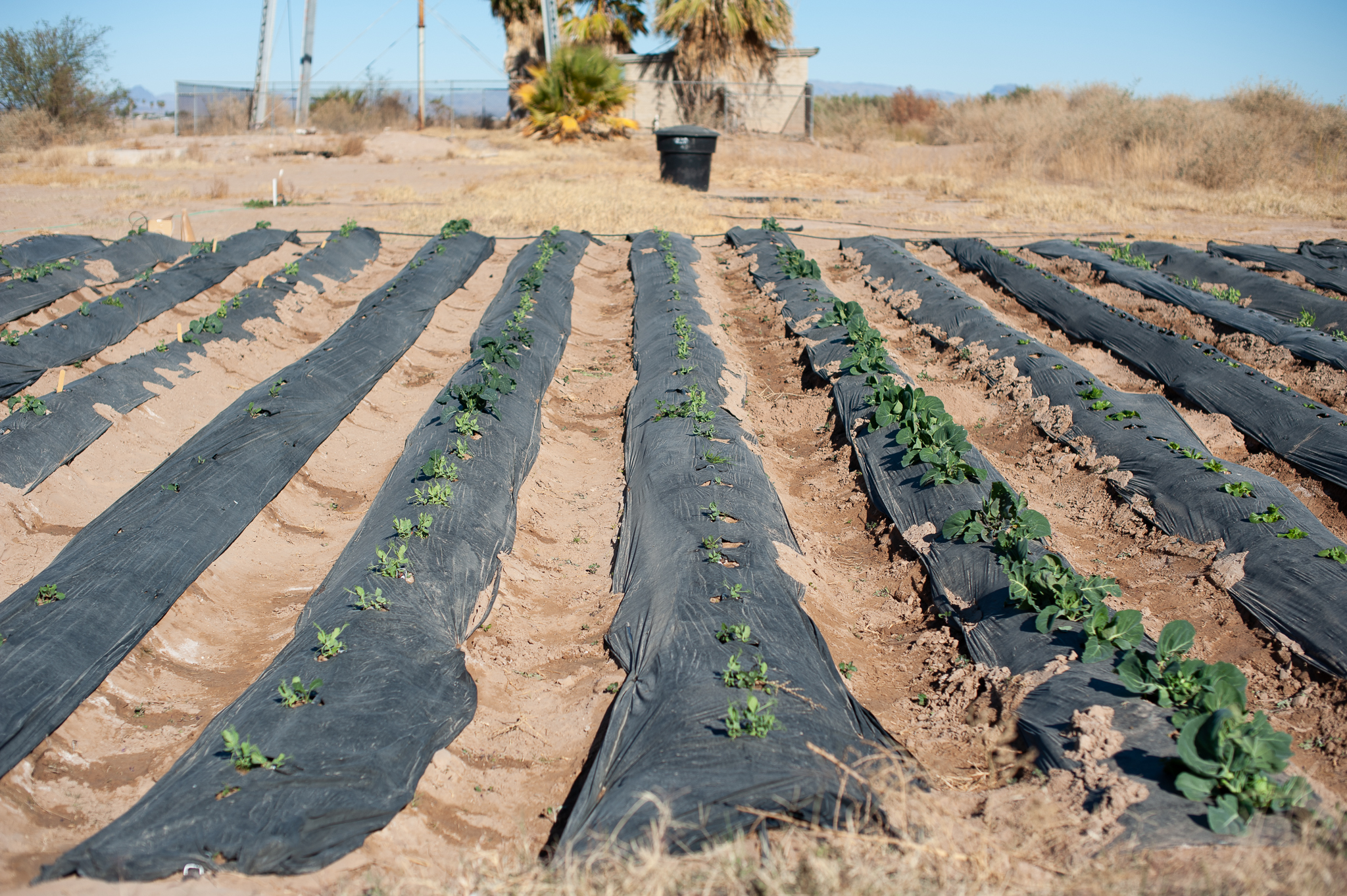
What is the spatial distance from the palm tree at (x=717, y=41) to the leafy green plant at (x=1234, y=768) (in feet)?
89.1

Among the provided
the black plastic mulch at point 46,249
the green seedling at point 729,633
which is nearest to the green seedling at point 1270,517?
the green seedling at point 729,633

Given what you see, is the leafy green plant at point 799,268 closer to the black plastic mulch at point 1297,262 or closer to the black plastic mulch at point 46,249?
the black plastic mulch at point 1297,262

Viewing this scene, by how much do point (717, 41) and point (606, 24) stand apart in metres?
5.39

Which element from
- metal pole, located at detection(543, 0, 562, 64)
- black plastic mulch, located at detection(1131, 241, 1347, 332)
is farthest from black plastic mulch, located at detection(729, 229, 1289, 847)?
metal pole, located at detection(543, 0, 562, 64)

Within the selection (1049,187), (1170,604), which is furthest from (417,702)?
(1049,187)

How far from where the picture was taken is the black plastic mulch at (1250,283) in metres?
8.62

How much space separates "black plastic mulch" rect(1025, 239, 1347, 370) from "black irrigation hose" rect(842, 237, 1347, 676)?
2.31 meters

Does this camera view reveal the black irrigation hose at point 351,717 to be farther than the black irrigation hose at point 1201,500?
No

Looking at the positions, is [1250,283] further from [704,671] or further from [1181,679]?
[704,671]

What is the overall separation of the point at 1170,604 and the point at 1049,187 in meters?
16.3

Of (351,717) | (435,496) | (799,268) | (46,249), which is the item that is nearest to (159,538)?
(435,496)

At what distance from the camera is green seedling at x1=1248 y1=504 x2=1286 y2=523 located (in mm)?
4375

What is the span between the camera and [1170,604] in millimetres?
4285

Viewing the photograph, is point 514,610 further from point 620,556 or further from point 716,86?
point 716,86
